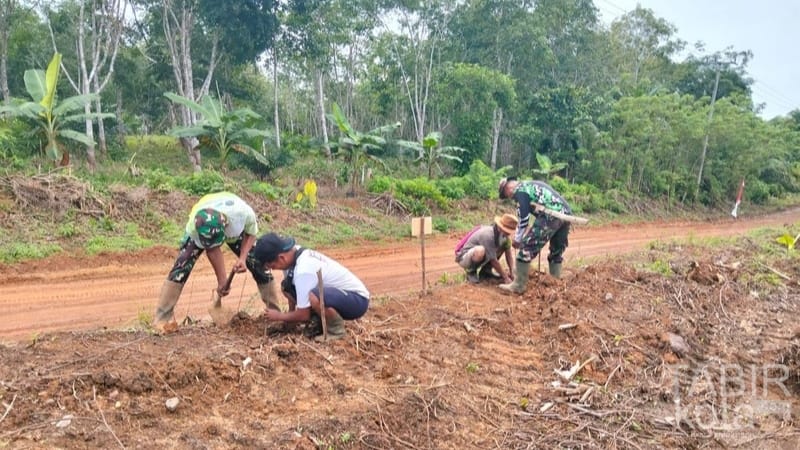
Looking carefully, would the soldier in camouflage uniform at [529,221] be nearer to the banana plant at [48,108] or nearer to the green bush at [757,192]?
the banana plant at [48,108]

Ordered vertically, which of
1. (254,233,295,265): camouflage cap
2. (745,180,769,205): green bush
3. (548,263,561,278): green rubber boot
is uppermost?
(254,233,295,265): camouflage cap

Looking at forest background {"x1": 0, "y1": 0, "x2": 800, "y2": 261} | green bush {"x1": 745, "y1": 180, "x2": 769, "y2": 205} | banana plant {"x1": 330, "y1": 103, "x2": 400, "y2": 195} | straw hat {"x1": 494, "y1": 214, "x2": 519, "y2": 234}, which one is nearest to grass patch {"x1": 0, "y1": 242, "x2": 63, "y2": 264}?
forest background {"x1": 0, "y1": 0, "x2": 800, "y2": 261}

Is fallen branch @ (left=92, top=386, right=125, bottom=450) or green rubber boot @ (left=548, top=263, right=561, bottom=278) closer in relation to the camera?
fallen branch @ (left=92, top=386, right=125, bottom=450)

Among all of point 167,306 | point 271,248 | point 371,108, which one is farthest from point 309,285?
point 371,108

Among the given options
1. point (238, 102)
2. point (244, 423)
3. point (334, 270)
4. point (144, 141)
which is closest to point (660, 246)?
point (334, 270)

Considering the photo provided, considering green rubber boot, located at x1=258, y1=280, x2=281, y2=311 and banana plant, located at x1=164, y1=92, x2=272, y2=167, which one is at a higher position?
banana plant, located at x1=164, y1=92, x2=272, y2=167

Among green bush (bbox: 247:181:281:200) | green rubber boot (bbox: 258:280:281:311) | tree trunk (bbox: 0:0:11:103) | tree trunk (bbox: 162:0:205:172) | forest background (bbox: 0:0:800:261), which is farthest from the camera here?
tree trunk (bbox: 0:0:11:103)

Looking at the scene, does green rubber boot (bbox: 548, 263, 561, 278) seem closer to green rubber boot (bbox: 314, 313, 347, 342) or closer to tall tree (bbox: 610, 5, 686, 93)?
green rubber boot (bbox: 314, 313, 347, 342)

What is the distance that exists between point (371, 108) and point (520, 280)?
2348 centimetres

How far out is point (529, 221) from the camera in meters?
7.57

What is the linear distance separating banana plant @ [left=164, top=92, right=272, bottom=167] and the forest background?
0.05m

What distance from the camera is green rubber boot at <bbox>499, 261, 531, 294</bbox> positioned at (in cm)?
737

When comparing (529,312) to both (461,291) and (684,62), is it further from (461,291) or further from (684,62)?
(684,62)

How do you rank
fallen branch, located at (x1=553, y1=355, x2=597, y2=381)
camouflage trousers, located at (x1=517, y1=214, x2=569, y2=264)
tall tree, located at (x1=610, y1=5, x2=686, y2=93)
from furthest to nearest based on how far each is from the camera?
tall tree, located at (x1=610, y1=5, x2=686, y2=93)
camouflage trousers, located at (x1=517, y1=214, x2=569, y2=264)
fallen branch, located at (x1=553, y1=355, x2=597, y2=381)
